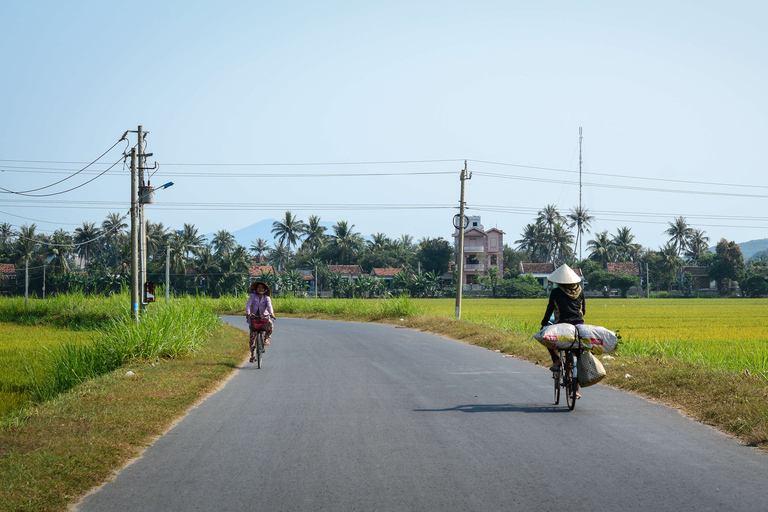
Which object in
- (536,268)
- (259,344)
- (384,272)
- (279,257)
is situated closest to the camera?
(259,344)

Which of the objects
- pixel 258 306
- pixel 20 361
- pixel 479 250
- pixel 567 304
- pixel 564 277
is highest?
pixel 479 250

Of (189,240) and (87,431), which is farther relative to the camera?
(189,240)

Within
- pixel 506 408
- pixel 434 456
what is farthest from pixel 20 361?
pixel 434 456

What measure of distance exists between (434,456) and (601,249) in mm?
107125

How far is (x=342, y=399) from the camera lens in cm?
985

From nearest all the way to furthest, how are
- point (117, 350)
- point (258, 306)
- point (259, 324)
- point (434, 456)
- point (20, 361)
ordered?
point (434, 456) → point (259, 324) → point (258, 306) → point (117, 350) → point (20, 361)

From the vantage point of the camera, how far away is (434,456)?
20.9ft

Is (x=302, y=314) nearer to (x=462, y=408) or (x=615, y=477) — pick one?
(x=462, y=408)

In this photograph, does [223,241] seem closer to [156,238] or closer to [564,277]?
[156,238]

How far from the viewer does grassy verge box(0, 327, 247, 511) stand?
17.4 ft

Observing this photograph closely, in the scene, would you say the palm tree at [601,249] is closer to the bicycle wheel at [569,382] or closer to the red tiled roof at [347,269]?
the red tiled roof at [347,269]

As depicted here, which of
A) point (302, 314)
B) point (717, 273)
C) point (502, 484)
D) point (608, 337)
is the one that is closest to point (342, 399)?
Answer: point (608, 337)

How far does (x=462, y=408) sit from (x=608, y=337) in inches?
83.2

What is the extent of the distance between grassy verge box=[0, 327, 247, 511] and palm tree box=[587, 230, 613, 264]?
101946 mm
